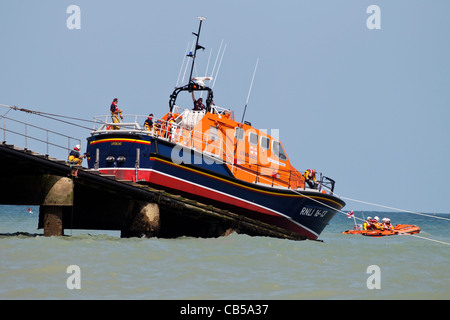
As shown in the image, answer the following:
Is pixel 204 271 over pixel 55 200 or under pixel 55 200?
under

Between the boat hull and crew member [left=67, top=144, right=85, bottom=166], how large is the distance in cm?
39

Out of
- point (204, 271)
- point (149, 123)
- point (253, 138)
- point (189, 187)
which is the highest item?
point (149, 123)

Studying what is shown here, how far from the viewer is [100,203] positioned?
18500 millimetres

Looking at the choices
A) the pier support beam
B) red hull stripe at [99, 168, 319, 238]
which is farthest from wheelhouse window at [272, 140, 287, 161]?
the pier support beam

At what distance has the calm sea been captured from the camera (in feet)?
35.4

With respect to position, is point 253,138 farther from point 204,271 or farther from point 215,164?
point 204,271

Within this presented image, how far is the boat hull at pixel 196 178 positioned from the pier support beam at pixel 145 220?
765mm

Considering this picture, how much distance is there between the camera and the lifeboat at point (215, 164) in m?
17.9

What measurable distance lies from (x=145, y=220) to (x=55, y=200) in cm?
262

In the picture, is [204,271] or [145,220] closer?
[204,271]

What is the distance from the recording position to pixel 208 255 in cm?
1509

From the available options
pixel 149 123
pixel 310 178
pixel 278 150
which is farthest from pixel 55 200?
pixel 310 178

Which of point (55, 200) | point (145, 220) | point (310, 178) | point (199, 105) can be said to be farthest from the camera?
point (310, 178)

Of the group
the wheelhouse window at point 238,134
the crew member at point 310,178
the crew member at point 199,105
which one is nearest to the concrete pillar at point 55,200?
the crew member at point 199,105
